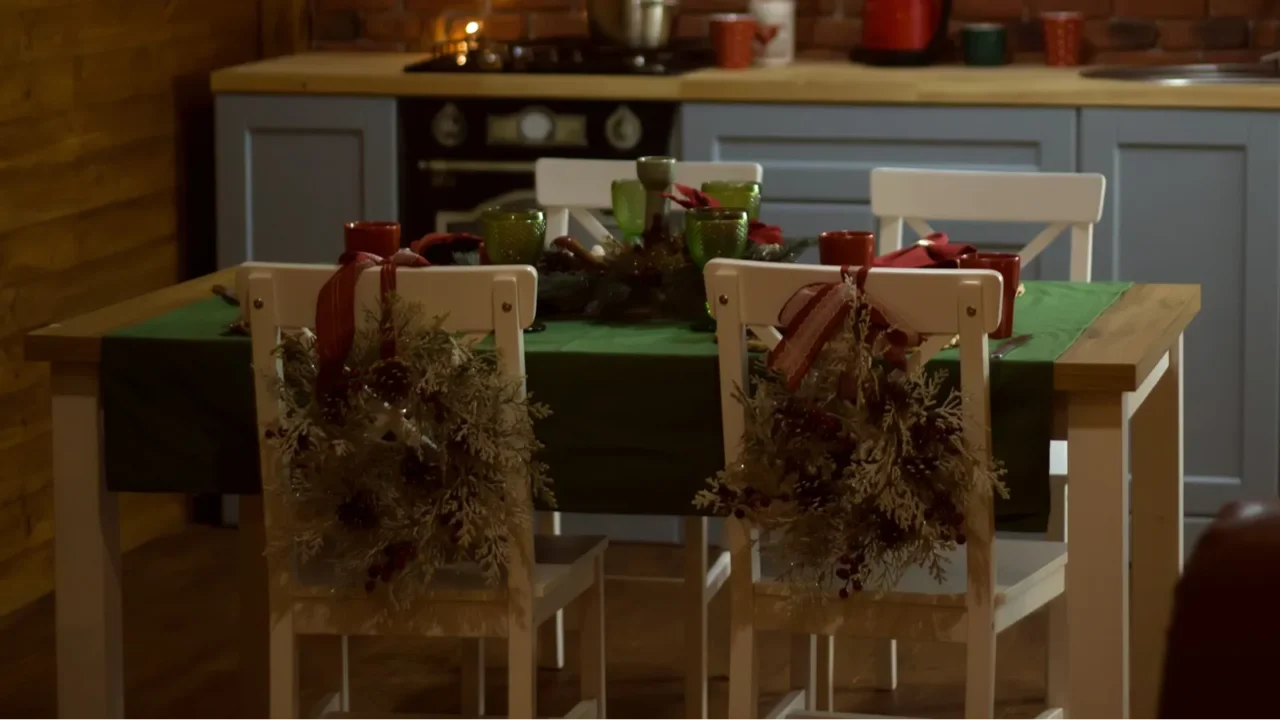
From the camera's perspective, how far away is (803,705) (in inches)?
122

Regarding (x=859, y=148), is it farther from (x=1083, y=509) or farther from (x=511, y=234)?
(x=1083, y=509)

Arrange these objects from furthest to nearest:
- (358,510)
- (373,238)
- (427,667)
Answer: (427,667), (373,238), (358,510)

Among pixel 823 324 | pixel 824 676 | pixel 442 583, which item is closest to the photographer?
pixel 823 324

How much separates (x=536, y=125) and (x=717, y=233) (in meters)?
1.65

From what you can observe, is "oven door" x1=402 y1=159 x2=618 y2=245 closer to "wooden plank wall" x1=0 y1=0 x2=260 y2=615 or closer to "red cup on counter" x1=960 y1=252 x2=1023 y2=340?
"wooden plank wall" x1=0 y1=0 x2=260 y2=615

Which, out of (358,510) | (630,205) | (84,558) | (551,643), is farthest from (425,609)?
(551,643)

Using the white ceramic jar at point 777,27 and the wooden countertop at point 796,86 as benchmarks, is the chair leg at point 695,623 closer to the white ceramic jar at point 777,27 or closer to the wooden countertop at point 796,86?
the wooden countertop at point 796,86

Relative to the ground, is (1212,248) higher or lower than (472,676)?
higher

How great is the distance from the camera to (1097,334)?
263cm

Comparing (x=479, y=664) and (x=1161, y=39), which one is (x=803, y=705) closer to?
(x=479, y=664)

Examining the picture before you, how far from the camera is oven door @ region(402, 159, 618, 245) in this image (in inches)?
173

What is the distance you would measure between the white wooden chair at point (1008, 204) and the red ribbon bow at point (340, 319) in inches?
47.4

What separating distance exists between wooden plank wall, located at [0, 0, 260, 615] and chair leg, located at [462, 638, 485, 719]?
1.16 m

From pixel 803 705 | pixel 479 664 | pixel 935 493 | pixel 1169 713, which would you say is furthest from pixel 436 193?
pixel 1169 713
